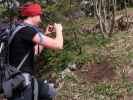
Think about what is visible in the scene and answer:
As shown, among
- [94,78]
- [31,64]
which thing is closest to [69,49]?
[94,78]

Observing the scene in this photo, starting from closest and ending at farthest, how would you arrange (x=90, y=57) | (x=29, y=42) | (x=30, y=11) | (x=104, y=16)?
1. (x=29, y=42)
2. (x=30, y=11)
3. (x=90, y=57)
4. (x=104, y=16)

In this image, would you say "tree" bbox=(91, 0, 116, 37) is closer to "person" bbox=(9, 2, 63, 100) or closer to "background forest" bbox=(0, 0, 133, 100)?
"background forest" bbox=(0, 0, 133, 100)

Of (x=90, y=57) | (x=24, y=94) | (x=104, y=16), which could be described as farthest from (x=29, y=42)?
(x=104, y=16)

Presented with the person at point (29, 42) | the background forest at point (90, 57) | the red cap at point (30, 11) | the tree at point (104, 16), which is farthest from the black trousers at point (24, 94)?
the tree at point (104, 16)

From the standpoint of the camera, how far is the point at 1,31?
568cm

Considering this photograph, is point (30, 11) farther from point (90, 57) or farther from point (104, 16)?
point (104, 16)

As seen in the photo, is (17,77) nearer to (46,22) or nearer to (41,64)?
(41,64)

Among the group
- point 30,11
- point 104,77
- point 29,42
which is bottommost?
point 104,77

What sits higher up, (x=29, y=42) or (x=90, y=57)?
(x=29, y=42)

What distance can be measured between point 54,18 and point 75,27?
0.53 meters

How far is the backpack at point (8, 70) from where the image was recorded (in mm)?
5535

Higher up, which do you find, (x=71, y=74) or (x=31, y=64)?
(x=31, y=64)

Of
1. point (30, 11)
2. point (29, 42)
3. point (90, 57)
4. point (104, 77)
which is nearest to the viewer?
point (29, 42)

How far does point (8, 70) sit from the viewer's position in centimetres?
555
